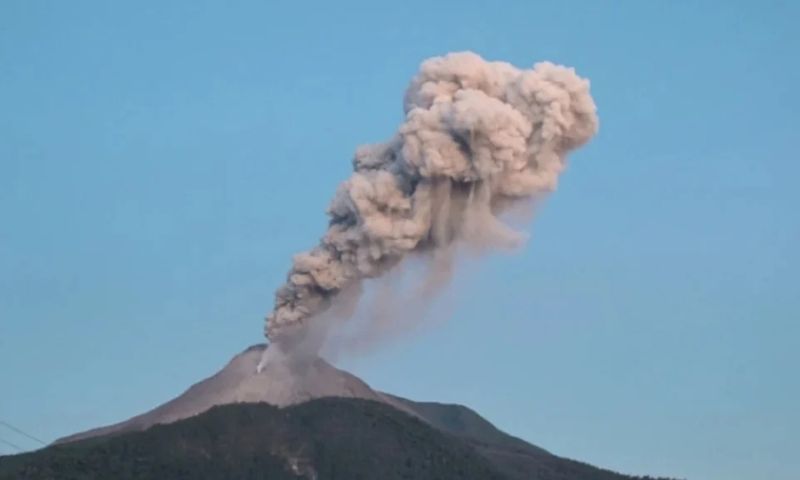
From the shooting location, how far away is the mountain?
6800 cm

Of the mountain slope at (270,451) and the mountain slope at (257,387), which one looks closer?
the mountain slope at (270,451)

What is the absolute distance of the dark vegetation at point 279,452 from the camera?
6750cm

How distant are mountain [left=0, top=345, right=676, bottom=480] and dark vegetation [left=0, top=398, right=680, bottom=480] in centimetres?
5

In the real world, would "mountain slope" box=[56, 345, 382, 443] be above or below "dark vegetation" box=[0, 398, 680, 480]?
above

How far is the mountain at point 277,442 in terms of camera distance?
68000 millimetres

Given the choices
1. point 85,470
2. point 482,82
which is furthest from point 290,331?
point 482,82

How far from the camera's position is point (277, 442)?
70625 millimetres

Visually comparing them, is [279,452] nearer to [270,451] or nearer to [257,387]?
[270,451]

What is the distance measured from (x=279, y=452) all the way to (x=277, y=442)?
2.41ft

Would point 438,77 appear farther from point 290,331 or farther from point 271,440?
point 271,440

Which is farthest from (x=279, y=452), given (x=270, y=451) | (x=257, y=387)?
(x=257, y=387)

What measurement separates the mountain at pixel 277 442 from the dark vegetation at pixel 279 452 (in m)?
0.05

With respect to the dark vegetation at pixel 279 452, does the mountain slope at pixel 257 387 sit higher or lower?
higher

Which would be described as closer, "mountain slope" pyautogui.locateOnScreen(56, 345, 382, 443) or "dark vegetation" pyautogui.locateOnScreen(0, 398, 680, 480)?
"dark vegetation" pyautogui.locateOnScreen(0, 398, 680, 480)
